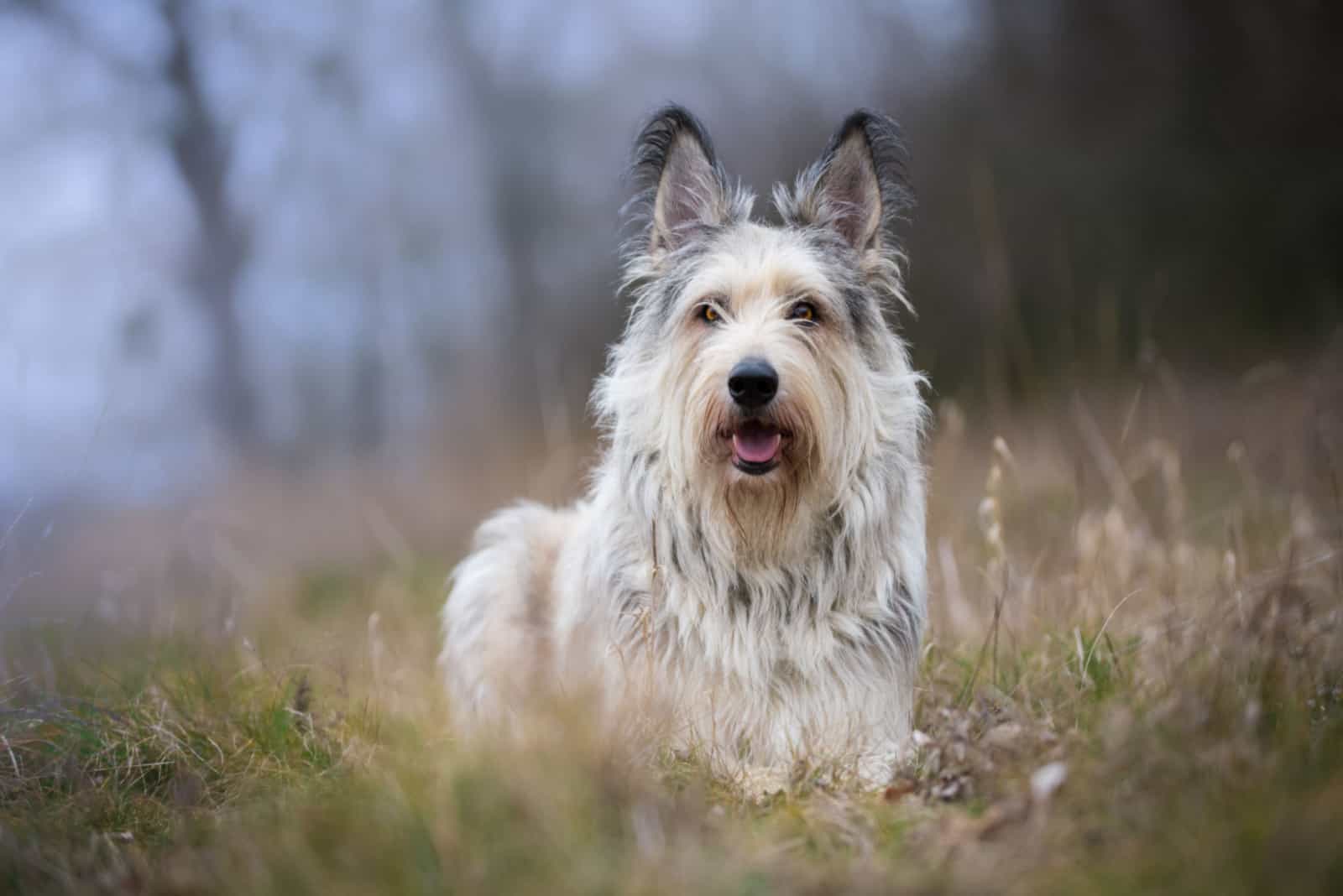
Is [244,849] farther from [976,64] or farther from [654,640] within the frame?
[976,64]

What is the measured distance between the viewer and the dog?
3459 millimetres

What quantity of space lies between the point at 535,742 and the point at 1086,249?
40.4 ft

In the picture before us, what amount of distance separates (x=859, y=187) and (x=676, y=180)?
29.4 inches

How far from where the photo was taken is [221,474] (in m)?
11.1

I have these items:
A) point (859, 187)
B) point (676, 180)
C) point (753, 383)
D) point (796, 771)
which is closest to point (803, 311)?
point (753, 383)

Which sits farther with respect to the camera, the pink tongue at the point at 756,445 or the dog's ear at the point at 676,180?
the dog's ear at the point at 676,180

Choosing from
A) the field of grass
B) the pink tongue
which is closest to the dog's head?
the pink tongue

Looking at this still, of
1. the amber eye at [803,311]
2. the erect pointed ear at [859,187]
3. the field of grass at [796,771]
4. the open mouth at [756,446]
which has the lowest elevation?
the field of grass at [796,771]

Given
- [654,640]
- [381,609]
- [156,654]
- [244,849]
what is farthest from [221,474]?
[244,849]

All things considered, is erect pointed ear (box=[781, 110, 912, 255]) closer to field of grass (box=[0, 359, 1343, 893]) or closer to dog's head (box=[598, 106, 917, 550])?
dog's head (box=[598, 106, 917, 550])

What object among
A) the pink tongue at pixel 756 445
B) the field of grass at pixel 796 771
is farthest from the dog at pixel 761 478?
the field of grass at pixel 796 771

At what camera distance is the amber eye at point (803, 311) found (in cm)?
376

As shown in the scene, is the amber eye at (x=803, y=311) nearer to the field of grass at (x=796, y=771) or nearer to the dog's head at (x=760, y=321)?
the dog's head at (x=760, y=321)

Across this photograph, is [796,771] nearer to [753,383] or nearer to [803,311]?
[753,383]
